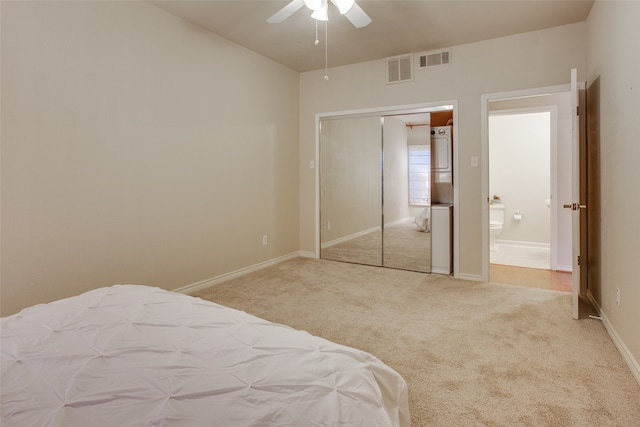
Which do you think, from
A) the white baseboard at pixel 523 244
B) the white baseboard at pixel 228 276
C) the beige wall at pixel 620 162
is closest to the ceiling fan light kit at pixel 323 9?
the beige wall at pixel 620 162

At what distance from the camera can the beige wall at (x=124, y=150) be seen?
2289 millimetres

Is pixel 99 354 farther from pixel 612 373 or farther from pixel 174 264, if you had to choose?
pixel 612 373

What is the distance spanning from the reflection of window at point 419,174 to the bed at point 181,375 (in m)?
3.41

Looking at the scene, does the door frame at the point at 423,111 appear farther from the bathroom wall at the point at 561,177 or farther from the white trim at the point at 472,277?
the bathroom wall at the point at 561,177

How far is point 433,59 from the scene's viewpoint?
4.14m

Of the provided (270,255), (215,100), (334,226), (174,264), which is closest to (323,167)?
(334,226)

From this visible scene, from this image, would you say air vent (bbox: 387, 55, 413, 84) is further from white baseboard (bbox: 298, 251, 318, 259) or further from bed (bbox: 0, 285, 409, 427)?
bed (bbox: 0, 285, 409, 427)

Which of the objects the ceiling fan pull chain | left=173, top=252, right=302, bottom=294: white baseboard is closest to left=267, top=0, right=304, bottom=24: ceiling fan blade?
the ceiling fan pull chain

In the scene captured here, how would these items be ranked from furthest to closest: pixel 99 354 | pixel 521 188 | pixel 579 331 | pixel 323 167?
pixel 521 188 < pixel 323 167 < pixel 579 331 < pixel 99 354

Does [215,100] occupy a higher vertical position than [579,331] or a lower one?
higher

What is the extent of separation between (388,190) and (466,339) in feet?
8.14

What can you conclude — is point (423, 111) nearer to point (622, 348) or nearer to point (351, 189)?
point (351, 189)

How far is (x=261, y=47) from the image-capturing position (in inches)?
160

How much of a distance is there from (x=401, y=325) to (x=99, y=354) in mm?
2153
